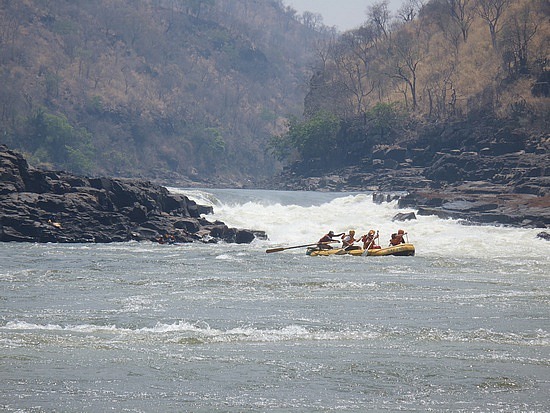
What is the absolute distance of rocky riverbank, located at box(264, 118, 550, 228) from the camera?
45.4 metres

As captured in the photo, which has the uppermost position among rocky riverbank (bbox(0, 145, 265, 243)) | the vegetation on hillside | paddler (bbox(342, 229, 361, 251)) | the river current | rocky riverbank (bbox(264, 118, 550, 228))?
the vegetation on hillside

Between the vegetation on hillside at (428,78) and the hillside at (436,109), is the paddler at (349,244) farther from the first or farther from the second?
the vegetation on hillside at (428,78)

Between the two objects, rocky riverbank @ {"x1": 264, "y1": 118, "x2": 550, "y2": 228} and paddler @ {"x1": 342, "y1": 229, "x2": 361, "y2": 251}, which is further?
rocky riverbank @ {"x1": 264, "y1": 118, "x2": 550, "y2": 228}

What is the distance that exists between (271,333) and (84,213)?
22537 mm

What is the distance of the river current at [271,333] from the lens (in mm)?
13305

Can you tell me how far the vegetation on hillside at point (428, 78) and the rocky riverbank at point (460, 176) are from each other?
2629 millimetres

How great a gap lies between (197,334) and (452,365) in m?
5.13

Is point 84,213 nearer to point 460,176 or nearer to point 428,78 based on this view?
point 460,176

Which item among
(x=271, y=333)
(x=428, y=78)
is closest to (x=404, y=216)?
(x=271, y=333)

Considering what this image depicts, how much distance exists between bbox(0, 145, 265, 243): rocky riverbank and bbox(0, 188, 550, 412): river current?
5089 mm

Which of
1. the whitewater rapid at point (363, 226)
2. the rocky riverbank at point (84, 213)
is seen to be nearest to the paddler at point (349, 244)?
the whitewater rapid at point (363, 226)

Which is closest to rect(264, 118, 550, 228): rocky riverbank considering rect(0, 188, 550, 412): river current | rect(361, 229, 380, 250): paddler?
rect(361, 229, 380, 250): paddler

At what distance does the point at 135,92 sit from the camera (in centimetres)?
12925

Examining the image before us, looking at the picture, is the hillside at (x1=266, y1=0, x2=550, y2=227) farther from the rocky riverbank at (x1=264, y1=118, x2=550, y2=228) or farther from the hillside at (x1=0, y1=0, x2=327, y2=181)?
the hillside at (x1=0, y1=0, x2=327, y2=181)
